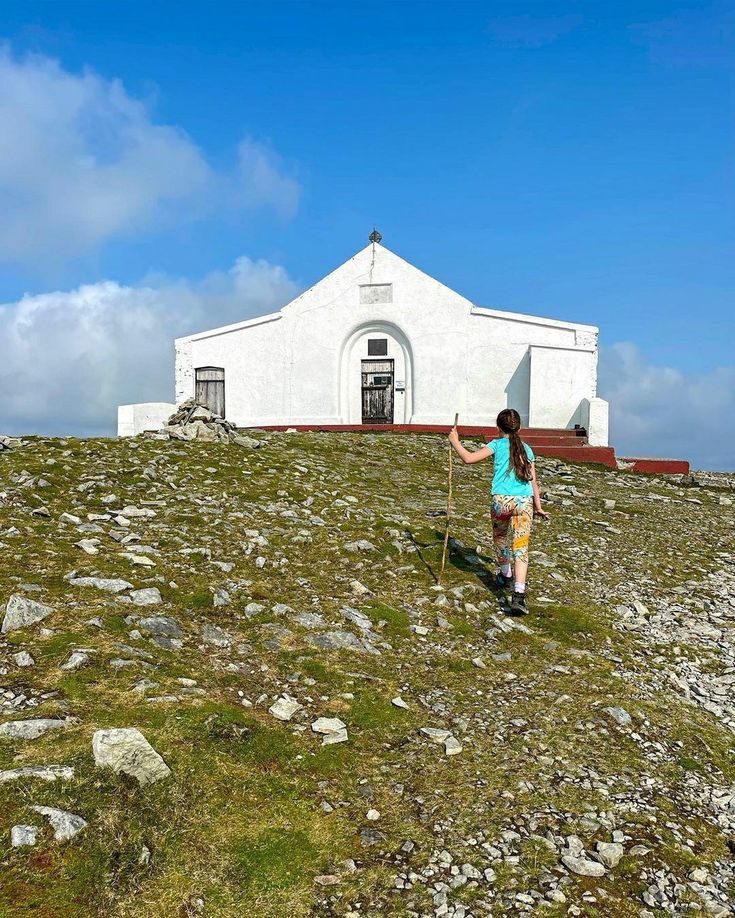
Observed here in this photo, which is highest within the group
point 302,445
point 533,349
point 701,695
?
point 533,349

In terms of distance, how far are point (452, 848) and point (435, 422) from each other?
980 inches

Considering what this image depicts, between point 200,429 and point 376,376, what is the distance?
13433 millimetres

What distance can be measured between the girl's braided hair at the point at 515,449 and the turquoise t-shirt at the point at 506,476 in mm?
68

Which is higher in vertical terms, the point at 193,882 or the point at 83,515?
the point at 83,515

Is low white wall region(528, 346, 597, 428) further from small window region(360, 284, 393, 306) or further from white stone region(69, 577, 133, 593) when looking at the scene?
white stone region(69, 577, 133, 593)

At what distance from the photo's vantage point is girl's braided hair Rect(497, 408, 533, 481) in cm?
826

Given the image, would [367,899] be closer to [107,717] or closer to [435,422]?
[107,717]

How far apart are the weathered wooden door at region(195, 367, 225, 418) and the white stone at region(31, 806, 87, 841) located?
2713cm

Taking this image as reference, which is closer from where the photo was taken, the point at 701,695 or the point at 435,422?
the point at 701,695

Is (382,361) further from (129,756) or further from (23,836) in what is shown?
(23,836)

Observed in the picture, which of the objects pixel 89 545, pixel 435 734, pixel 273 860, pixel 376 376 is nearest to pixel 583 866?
pixel 435 734

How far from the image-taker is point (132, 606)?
649cm

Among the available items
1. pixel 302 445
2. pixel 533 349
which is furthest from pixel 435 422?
pixel 302 445

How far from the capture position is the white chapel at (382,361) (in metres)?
27.4
